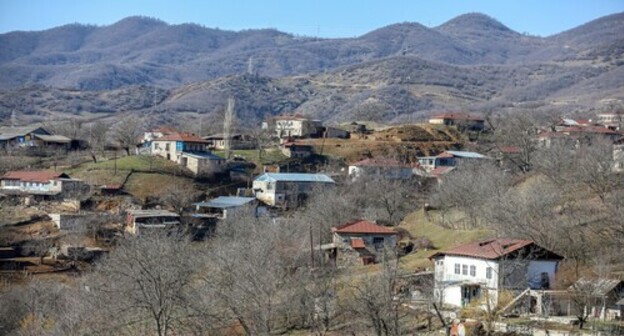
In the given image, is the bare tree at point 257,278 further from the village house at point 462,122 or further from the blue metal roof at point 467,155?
the village house at point 462,122

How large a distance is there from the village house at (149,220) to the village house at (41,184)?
5.44m

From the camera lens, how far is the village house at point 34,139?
70188mm

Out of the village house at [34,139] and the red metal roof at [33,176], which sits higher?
the village house at [34,139]

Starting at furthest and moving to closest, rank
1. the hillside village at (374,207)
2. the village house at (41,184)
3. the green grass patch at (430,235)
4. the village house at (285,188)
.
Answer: the village house at (285,188), the village house at (41,184), the green grass patch at (430,235), the hillside village at (374,207)

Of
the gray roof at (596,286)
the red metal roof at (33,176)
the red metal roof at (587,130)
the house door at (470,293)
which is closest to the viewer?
the gray roof at (596,286)

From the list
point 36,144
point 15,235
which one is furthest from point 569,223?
point 36,144

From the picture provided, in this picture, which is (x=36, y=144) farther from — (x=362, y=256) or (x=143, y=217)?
(x=362, y=256)

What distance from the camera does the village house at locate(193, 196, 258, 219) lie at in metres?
52.6

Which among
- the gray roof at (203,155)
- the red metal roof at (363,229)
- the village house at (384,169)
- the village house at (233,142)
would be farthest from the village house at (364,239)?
the village house at (233,142)

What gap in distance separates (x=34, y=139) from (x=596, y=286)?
51010mm

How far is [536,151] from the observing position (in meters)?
60.8

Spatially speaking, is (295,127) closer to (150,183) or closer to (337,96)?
(150,183)

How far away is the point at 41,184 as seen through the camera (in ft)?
184

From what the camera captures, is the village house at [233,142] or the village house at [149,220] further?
the village house at [233,142]
